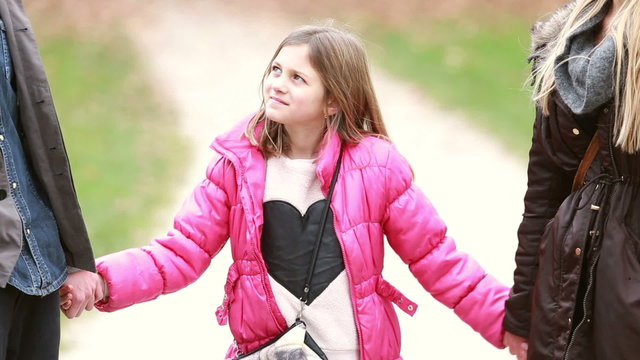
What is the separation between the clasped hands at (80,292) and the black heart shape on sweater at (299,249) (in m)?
0.44

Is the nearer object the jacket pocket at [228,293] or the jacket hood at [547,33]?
the jacket hood at [547,33]

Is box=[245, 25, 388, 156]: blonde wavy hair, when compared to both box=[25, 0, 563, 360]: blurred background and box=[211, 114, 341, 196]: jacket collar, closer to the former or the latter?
box=[211, 114, 341, 196]: jacket collar

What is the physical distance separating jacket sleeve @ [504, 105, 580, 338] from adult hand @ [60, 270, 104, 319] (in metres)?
1.05

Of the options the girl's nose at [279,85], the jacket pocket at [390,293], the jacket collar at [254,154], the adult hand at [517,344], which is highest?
→ the girl's nose at [279,85]

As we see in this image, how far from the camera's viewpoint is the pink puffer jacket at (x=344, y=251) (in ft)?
8.74

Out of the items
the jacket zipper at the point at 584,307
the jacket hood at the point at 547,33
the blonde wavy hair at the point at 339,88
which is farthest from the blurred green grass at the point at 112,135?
the jacket zipper at the point at 584,307

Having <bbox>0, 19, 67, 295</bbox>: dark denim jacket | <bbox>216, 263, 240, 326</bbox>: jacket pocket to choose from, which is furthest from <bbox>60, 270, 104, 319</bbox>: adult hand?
<bbox>216, 263, 240, 326</bbox>: jacket pocket

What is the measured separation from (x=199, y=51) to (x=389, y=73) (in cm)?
148

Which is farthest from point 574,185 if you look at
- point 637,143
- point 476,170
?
point 476,170

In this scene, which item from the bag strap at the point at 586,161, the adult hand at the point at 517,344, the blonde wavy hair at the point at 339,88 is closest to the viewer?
the bag strap at the point at 586,161

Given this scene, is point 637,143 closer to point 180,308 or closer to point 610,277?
point 610,277

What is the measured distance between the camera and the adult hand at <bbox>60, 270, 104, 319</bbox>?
2.54 meters

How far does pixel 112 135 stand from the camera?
6949 mm

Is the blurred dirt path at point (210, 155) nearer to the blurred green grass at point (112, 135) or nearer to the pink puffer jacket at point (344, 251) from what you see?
the blurred green grass at point (112, 135)
